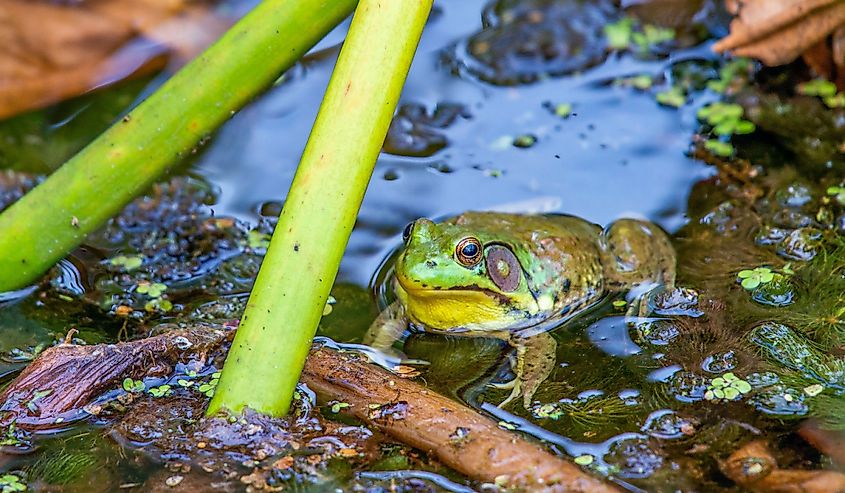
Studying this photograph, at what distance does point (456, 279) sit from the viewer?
10.5 feet

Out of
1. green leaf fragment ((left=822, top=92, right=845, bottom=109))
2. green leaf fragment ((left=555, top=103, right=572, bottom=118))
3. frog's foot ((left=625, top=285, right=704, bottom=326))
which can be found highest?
green leaf fragment ((left=822, top=92, right=845, bottom=109))

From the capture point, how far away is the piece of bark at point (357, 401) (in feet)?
7.81

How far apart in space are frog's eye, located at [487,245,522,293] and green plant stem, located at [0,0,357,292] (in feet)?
3.89

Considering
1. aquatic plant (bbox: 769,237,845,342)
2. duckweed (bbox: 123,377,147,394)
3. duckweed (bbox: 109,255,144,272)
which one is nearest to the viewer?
duckweed (bbox: 123,377,147,394)

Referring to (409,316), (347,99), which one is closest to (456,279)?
(409,316)

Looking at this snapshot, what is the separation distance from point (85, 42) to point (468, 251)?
257 cm

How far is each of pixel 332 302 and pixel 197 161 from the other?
4.20 ft

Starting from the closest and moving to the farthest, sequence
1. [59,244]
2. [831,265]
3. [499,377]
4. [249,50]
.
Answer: [249,50], [59,244], [499,377], [831,265]

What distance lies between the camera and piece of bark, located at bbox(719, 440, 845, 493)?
7.59 ft

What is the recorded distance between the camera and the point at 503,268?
336 centimetres

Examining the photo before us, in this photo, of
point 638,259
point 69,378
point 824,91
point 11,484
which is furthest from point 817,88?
point 11,484

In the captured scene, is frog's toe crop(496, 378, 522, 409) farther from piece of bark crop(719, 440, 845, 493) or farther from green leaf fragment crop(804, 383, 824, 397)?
green leaf fragment crop(804, 383, 824, 397)

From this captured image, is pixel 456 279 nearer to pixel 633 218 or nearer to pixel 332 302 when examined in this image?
pixel 332 302

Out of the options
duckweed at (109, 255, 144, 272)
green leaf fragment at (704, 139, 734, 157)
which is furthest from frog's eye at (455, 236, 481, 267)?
green leaf fragment at (704, 139, 734, 157)
